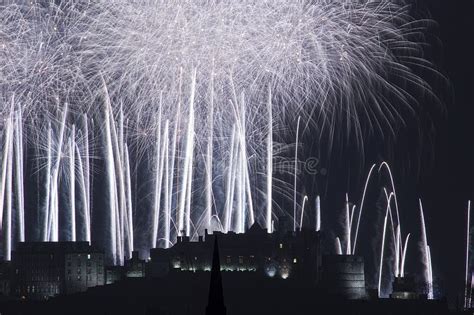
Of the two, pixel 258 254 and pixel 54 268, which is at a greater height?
pixel 258 254

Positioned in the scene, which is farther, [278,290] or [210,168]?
[278,290]

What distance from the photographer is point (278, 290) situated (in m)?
156

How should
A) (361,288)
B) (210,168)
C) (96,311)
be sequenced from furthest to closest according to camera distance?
(361,288) < (96,311) < (210,168)

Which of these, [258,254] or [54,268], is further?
[54,268]

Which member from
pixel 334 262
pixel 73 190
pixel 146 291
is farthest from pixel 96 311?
pixel 334 262

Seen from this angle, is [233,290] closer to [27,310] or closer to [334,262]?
[334,262]

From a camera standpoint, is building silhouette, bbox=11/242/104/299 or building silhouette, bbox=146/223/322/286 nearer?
building silhouette, bbox=146/223/322/286

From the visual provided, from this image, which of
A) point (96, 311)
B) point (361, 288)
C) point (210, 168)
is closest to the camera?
point (210, 168)

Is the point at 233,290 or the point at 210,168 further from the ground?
the point at 210,168

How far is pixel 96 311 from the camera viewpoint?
154m

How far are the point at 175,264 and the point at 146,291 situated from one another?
6097 millimetres

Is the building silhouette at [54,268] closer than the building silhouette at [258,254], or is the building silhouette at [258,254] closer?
the building silhouette at [258,254]

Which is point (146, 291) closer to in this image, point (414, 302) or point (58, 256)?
point (58, 256)

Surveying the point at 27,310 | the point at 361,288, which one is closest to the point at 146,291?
the point at 27,310
